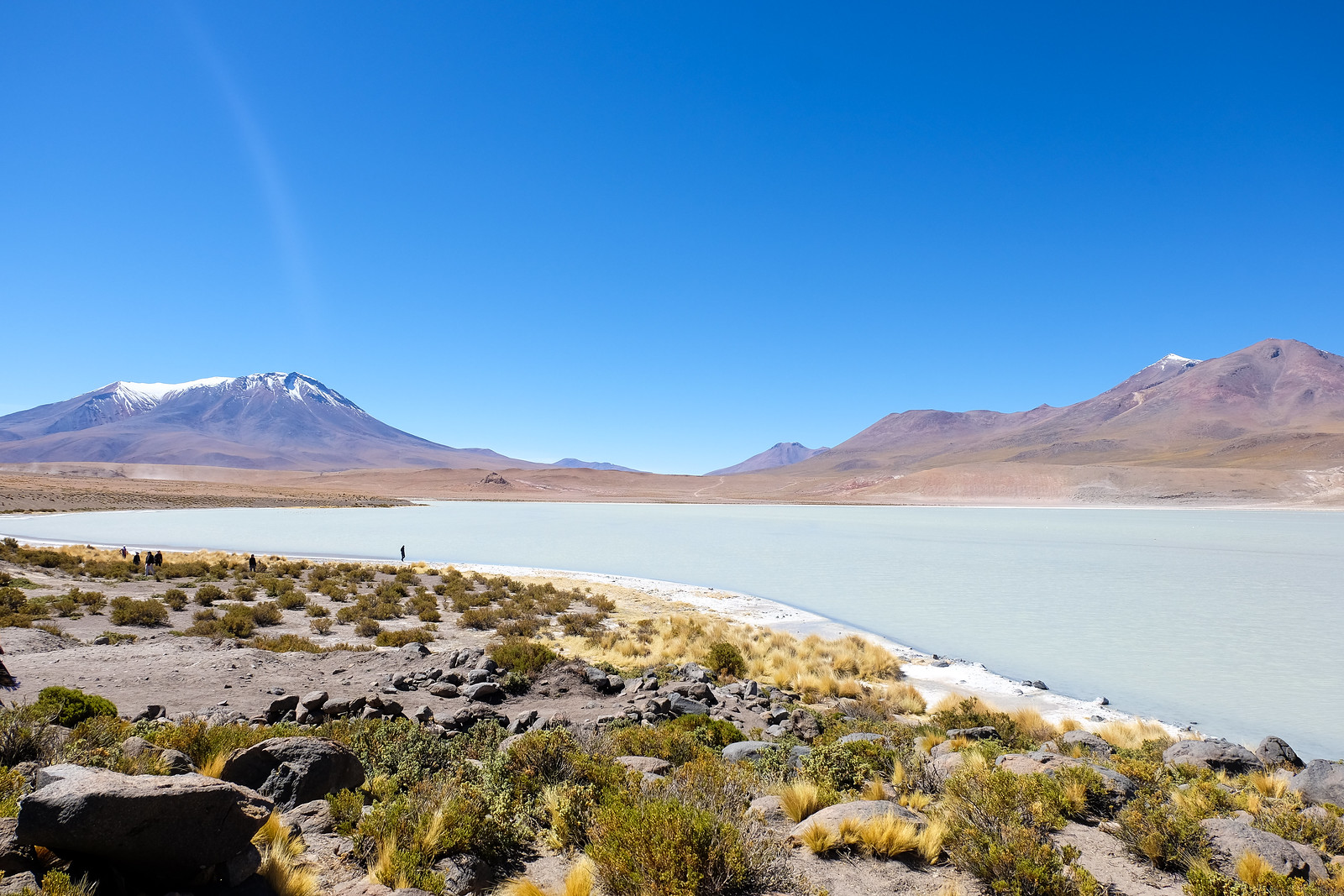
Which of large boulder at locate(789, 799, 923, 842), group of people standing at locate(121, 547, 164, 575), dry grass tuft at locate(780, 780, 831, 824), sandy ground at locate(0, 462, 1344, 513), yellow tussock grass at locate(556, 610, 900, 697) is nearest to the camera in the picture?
large boulder at locate(789, 799, 923, 842)

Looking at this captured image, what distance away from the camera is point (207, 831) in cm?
336

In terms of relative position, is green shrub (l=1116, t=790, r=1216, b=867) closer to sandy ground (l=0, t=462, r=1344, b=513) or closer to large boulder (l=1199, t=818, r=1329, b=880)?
large boulder (l=1199, t=818, r=1329, b=880)

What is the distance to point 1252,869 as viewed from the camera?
4230 millimetres

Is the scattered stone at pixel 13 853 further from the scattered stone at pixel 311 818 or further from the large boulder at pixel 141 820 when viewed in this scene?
the scattered stone at pixel 311 818

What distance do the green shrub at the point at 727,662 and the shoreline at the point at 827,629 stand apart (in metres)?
3.00

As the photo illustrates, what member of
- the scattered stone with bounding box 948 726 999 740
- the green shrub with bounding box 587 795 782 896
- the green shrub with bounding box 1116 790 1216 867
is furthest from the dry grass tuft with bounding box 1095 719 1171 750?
the green shrub with bounding box 587 795 782 896

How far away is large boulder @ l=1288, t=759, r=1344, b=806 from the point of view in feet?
18.9

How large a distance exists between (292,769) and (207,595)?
14.7 m

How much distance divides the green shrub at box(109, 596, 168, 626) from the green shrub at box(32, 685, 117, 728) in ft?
28.1

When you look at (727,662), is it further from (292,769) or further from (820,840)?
(292,769)

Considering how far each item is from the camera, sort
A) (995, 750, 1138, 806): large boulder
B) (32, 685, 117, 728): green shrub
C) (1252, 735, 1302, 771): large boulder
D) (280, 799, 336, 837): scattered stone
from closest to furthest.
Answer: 1. (280, 799, 336, 837): scattered stone
2. (995, 750, 1138, 806): large boulder
3. (32, 685, 117, 728): green shrub
4. (1252, 735, 1302, 771): large boulder

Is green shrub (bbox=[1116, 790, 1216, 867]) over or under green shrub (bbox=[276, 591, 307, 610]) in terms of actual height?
over

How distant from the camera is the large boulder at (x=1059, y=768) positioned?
221 inches

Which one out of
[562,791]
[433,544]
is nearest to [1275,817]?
[562,791]
